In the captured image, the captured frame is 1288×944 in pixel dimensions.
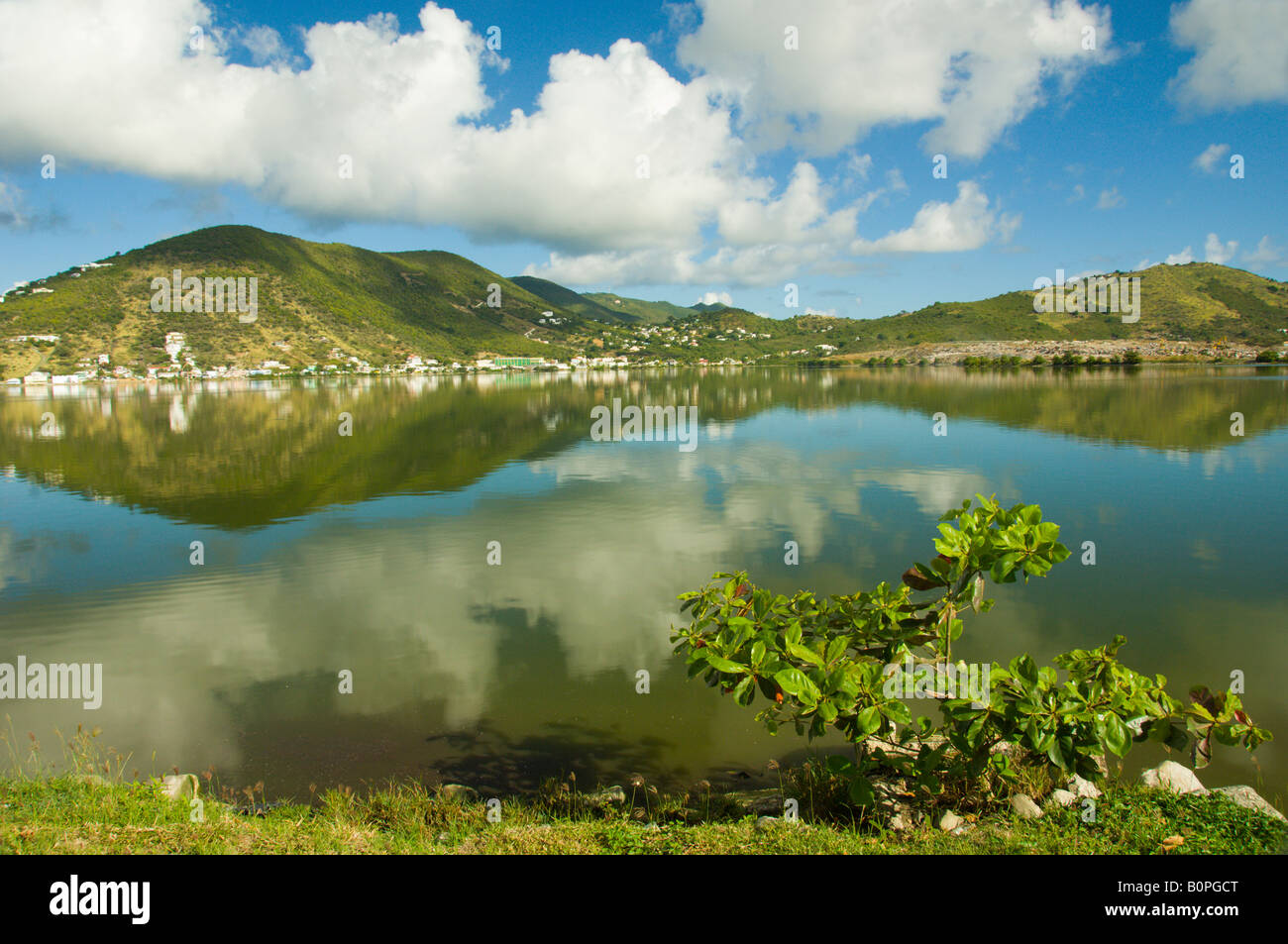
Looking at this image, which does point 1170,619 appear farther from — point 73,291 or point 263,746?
point 73,291

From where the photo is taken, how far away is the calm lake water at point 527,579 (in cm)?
746

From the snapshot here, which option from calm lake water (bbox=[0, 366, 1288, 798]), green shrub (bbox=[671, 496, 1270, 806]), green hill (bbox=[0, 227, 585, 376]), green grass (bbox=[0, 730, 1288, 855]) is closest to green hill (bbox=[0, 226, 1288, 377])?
green hill (bbox=[0, 227, 585, 376])

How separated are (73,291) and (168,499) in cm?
16651

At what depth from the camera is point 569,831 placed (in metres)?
4.76

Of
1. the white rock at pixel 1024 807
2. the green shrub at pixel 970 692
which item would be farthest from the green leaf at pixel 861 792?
the white rock at pixel 1024 807

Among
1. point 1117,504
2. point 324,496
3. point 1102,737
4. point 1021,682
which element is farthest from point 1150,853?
point 324,496

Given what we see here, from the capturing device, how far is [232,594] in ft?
39.2

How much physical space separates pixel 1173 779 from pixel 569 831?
4975 mm

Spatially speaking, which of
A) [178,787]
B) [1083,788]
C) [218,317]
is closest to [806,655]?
[1083,788]

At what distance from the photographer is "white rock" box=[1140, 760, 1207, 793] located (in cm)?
534

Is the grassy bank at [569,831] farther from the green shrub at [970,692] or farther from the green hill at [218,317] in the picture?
the green hill at [218,317]

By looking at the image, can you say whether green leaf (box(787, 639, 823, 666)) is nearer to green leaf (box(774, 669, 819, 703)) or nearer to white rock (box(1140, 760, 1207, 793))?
Result: green leaf (box(774, 669, 819, 703))

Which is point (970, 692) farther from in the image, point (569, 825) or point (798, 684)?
point (569, 825)

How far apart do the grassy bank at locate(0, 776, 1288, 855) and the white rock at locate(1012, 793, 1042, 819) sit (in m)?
0.09
